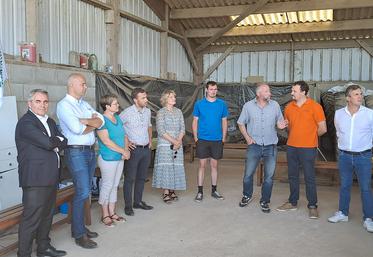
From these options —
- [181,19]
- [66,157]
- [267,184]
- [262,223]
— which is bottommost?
[262,223]

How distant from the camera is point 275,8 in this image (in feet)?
27.8

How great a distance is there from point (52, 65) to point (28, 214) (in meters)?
2.80

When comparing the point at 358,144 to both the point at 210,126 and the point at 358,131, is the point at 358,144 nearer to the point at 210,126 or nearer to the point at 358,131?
the point at 358,131

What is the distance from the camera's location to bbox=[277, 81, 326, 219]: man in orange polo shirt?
13.9ft

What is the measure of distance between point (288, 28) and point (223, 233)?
691cm

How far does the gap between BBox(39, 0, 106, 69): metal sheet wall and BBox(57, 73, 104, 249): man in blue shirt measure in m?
2.40

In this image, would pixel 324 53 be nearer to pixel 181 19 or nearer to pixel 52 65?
pixel 181 19

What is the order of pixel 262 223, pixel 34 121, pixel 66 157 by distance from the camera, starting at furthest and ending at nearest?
pixel 262 223 < pixel 66 157 < pixel 34 121

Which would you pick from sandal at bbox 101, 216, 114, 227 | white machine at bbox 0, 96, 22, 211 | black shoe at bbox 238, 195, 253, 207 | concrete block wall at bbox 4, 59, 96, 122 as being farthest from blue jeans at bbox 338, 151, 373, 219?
concrete block wall at bbox 4, 59, 96, 122

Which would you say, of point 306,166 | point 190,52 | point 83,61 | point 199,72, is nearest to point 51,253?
point 306,166

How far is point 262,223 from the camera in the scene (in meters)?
4.16

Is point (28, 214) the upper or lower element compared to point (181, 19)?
lower

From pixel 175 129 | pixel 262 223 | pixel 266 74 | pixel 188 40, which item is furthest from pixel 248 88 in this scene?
pixel 262 223

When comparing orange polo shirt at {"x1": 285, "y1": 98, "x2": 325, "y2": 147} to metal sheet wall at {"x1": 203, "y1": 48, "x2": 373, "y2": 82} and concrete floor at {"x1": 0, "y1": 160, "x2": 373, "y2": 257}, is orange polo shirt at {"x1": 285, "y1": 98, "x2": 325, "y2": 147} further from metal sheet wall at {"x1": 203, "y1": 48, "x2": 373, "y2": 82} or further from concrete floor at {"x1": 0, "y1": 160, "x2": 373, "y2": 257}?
metal sheet wall at {"x1": 203, "y1": 48, "x2": 373, "y2": 82}
